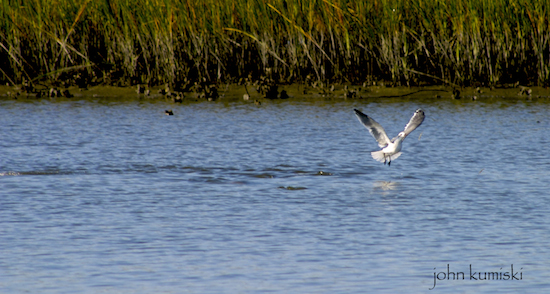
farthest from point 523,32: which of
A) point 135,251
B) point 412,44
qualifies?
point 135,251

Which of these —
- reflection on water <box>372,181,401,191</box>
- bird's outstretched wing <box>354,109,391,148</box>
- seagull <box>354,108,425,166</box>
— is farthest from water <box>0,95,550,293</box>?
bird's outstretched wing <box>354,109,391,148</box>

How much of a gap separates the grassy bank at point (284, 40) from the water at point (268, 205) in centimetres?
221

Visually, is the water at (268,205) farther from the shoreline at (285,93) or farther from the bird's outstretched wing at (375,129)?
the shoreline at (285,93)

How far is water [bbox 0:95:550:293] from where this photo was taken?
6.06 m

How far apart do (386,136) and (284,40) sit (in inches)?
313

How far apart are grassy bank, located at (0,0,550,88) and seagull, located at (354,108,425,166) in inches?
261

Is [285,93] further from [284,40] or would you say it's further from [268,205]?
[268,205]

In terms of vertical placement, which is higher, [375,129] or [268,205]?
[375,129]

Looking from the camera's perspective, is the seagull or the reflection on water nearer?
the reflection on water

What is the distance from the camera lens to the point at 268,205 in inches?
335

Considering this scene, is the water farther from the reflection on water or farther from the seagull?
the seagull

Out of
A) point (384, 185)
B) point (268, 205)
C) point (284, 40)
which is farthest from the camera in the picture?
point (284, 40)

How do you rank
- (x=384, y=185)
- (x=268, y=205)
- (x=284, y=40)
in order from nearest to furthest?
(x=268, y=205) < (x=384, y=185) < (x=284, y=40)

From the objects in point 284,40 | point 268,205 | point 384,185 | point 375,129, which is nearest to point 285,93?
point 284,40
